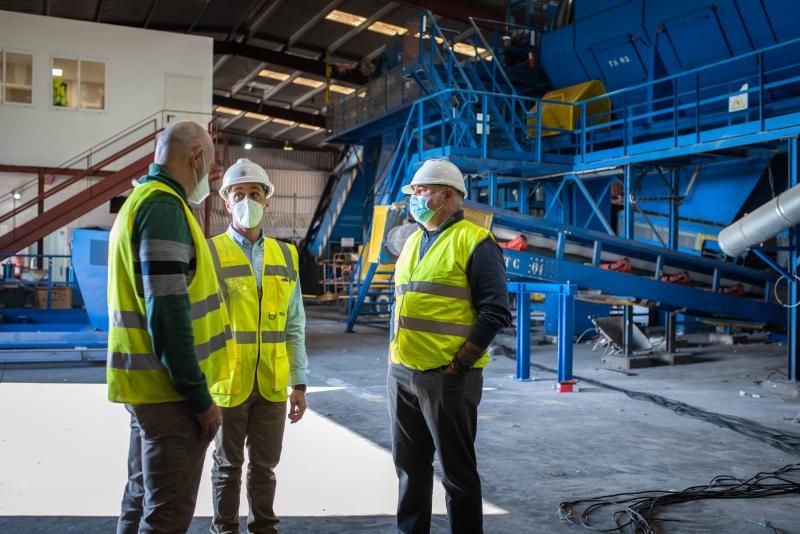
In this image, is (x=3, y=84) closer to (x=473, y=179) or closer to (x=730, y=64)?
(x=473, y=179)

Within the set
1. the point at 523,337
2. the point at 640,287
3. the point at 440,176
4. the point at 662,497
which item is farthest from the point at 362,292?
the point at 440,176

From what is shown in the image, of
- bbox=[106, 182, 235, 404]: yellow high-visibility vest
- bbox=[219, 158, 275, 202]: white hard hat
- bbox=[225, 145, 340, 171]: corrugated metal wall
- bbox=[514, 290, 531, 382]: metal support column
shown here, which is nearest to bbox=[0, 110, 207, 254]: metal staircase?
bbox=[514, 290, 531, 382]: metal support column

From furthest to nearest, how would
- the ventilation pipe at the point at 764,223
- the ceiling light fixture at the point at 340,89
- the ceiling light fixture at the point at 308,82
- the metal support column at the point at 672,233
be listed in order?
the ceiling light fixture at the point at 340,89 < the ceiling light fixture at the point at 308,82 < the metal support column at the point at 672,233 < the ventilation pipe at the point at 764,223

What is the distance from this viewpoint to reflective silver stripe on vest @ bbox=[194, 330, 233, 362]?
277 centimetres

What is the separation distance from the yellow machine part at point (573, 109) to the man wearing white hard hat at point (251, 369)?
1306cm

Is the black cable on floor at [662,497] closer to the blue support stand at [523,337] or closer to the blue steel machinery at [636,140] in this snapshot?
the blue support stand at [523,337]

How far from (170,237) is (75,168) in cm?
1870

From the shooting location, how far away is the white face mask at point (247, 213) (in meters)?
3.76

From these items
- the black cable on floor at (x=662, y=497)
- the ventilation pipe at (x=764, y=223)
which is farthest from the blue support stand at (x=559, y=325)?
the black cable on floor at (x=662, y=497)

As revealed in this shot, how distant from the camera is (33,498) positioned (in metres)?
4.73

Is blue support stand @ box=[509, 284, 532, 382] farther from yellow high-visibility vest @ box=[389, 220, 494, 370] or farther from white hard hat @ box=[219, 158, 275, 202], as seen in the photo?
white hard hat @ box=[219, 158, 275, 202]

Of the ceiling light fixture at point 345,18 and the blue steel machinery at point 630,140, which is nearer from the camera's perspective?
the blue steel machinery at point 630,140

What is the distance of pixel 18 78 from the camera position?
63.3 ft

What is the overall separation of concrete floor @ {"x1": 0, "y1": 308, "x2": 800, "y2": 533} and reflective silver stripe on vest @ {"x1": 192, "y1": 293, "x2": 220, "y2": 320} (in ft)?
6.34
